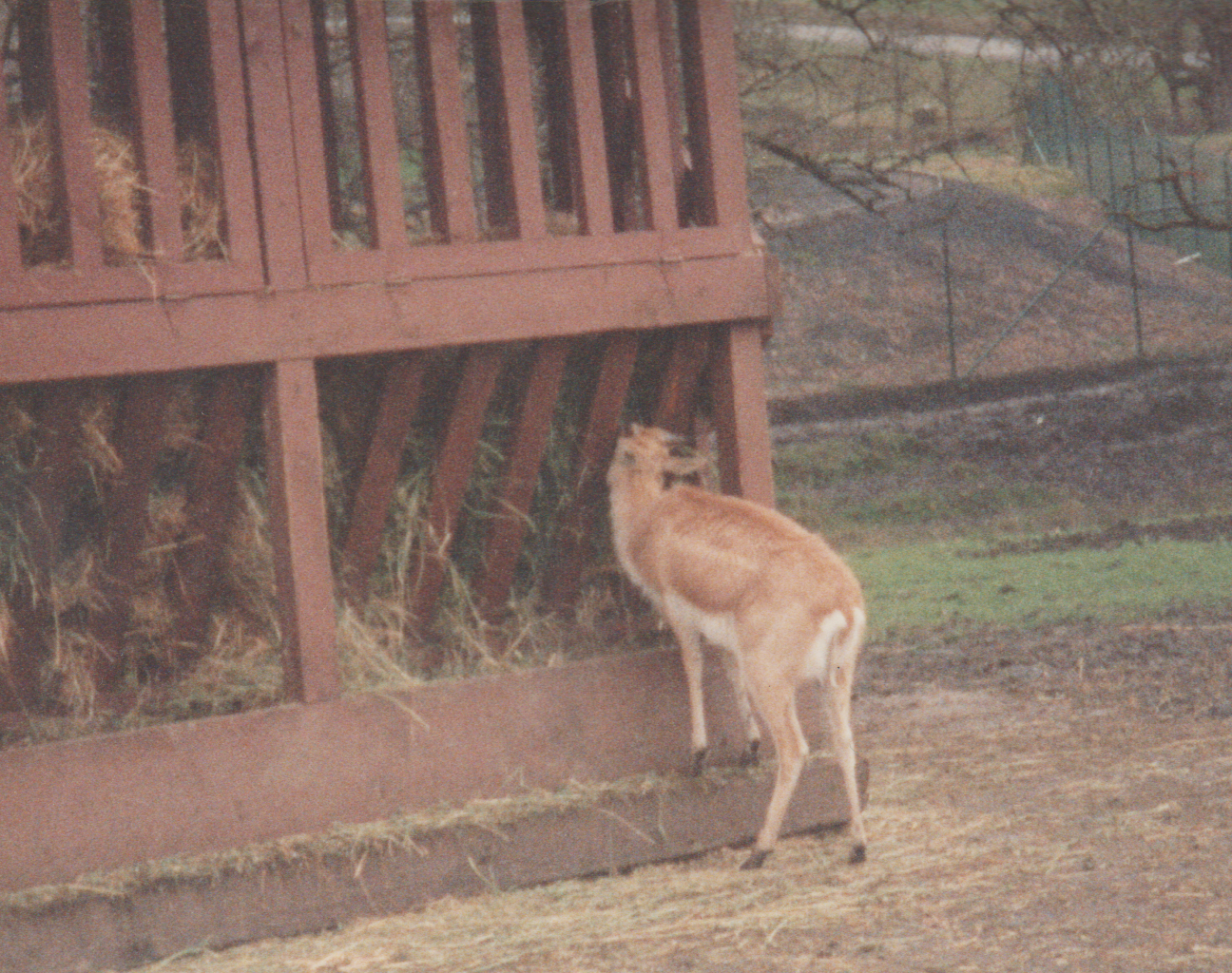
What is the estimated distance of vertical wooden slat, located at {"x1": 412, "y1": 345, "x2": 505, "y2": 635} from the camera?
660cm

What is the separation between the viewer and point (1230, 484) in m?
17.8

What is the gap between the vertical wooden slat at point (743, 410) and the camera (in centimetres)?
696

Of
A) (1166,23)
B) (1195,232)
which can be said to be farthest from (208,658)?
(1195,232)

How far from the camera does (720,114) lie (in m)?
6.87

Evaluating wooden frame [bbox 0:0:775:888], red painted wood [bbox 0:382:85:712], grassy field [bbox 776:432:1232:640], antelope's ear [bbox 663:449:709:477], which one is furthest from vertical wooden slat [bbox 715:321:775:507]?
grassy field [bbox 776:432:1232:640]

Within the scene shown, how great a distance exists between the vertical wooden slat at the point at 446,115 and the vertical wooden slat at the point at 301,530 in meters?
0.71

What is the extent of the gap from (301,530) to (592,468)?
1323 mm

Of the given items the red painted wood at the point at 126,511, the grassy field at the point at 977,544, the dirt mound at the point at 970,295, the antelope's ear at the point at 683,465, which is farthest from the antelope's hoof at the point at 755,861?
the dirt mound at the point at 970,295

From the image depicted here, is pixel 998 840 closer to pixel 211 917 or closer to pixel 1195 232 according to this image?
pixel 211 917

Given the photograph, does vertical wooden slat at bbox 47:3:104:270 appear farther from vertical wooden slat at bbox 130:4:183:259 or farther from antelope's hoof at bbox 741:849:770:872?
antelope's hoof at bbox 741:849:770:872

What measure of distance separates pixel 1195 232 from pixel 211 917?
24.8 meters

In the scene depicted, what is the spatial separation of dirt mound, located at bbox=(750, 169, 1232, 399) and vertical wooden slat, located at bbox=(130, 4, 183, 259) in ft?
54.5

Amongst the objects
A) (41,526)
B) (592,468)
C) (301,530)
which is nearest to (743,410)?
(592,468)

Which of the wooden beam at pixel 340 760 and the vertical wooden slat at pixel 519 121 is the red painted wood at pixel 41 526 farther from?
the vertical wooden slat at pixel 519 121
